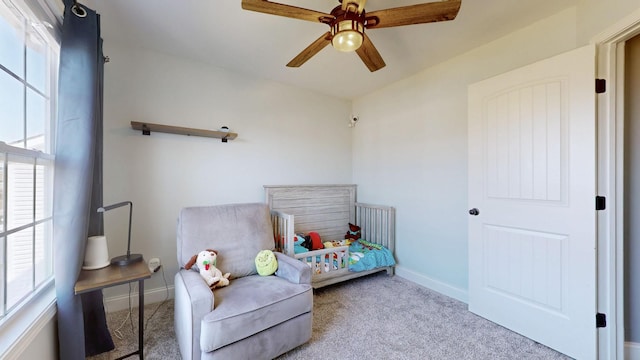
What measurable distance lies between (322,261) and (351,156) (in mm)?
1775

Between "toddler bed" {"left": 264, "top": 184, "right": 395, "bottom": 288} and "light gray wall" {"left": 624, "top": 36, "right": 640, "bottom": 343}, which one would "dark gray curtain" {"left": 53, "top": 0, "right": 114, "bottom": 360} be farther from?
"light gray wall" {"left": 624, "top": 36, "right": 640, "bottom": 343}

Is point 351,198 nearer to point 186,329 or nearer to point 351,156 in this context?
point 351,156

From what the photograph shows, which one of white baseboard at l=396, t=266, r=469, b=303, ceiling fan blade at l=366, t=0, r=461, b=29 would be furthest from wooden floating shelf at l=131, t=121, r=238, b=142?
white baseboard at l=396, t=266, r=469, b=303

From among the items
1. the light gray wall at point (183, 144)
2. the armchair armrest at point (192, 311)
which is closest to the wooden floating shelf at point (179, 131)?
the light gray wall at point (183, 144)

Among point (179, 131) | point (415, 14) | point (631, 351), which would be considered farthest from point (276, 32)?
point (631, 351)

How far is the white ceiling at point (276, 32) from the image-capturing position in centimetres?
179

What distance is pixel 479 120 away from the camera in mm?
2201

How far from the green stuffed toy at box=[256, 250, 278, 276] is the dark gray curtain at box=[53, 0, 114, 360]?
107 cm

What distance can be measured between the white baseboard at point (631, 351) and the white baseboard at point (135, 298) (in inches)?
142

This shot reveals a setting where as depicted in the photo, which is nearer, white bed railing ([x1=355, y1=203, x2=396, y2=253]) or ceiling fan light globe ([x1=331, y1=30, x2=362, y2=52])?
ceiling fan light globe ([x1=331, y1=30, x2=362, y2=52])

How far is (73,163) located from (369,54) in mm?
1936

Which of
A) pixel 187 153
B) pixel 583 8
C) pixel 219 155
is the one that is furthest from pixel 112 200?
pixel 583 8

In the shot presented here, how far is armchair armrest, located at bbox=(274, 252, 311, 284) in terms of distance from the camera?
188cm

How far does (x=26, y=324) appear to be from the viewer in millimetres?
1122
